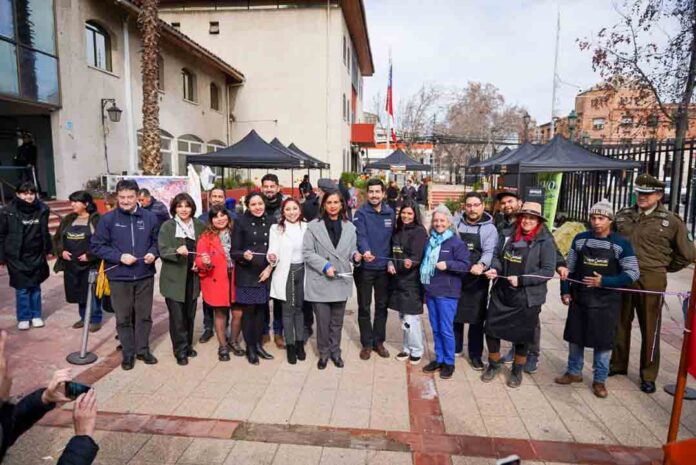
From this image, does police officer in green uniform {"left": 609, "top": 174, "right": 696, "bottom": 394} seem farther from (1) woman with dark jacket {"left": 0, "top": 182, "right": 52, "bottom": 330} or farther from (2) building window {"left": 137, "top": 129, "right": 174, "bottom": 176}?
(2) building window {"left": 137, "top": 129, "right": 174, "bottom": 176}

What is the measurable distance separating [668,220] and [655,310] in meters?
0.86

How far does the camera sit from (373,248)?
4.91m

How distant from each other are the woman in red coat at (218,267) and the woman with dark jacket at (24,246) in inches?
99.5

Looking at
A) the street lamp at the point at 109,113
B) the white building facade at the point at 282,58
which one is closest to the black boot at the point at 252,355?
the street lamp at the point at 109,113

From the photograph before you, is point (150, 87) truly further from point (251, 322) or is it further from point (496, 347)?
point (496, 347)

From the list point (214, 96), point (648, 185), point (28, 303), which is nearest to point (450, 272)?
point (648, 185)

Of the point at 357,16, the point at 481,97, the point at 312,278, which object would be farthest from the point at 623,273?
the point at 481,97

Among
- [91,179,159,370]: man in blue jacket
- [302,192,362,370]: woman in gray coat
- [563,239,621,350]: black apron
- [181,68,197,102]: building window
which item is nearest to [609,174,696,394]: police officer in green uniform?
[563,239,621,350]: black apron

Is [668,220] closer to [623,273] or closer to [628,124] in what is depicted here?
[623,273]

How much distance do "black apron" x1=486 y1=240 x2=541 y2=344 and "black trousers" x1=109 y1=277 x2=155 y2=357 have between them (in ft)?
11.6

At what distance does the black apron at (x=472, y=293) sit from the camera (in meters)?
4.62

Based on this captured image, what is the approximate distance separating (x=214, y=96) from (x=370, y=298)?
20.4 meters

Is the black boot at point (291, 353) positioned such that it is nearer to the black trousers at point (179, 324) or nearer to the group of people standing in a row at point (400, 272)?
the group of people standing in a row at point (400, 272)

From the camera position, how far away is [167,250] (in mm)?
4723
